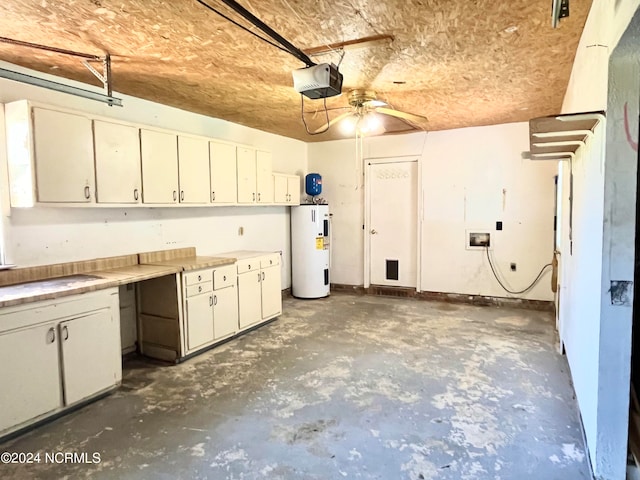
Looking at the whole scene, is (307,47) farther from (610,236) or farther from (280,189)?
(280,189)

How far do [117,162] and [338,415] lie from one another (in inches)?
110

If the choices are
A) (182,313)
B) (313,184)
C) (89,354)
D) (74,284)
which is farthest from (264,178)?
(89,354)

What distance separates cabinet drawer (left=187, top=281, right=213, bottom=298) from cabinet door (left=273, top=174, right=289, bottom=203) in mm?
1939

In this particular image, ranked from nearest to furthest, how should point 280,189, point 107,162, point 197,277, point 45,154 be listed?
point 45,154 < point 107,162 < point 197,277 < point 280,189

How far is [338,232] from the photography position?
6.88 m

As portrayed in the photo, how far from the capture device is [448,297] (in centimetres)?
605

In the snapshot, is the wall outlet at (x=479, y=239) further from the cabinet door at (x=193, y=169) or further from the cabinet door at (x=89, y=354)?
the cabinet door at (x=89, y=354)

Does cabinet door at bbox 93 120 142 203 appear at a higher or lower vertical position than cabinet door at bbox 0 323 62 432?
higher

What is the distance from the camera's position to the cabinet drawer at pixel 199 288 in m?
3.80

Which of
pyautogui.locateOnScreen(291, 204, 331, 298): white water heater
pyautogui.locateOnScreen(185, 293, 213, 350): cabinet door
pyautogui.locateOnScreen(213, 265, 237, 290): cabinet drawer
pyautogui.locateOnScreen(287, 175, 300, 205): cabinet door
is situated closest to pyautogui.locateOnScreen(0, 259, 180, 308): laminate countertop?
pyautogui.locateOnScreen(185, 293, 213, 350): cabinet door

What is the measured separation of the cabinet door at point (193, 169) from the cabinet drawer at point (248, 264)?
31.6 inches

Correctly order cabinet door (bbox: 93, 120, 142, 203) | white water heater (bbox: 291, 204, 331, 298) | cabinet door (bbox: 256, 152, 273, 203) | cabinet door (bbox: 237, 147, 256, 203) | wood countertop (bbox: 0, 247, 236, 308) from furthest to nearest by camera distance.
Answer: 1. white water heater (bbox: 291, 204, 331, 298)
2. cabinet door (bbox: 256, 152, 273, 203)
3. cabinet door (bbox: 237, 147, 256, 203)
4. cabinet door (bbox: 93, 120, 142, 203)
5. wood countertop (bbox: 0, 247, 236, 308)

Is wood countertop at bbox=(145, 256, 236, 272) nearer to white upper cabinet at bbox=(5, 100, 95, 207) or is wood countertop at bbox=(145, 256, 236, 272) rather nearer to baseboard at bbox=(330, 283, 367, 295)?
white upper cabinet at bbox=(5, 100, 95, 207)

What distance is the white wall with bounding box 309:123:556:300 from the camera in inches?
215
